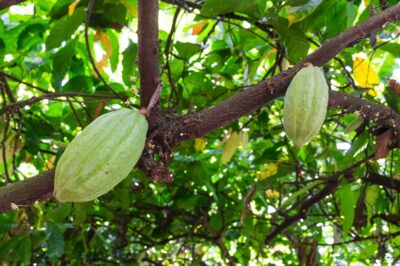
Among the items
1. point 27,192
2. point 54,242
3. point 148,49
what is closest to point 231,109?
point 148,49

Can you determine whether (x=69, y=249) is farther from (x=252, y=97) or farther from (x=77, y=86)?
(x=252, y=97)

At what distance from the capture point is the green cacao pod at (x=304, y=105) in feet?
3.25

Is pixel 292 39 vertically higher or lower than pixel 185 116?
higher

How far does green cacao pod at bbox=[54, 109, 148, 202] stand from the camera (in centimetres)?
86

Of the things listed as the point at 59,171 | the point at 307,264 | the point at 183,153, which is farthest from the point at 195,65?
the point at 59,171

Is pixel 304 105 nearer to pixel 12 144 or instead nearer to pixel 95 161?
pixel 95 161

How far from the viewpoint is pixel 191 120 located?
40.4 inches

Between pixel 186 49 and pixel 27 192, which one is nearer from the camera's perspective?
pixel 27 192

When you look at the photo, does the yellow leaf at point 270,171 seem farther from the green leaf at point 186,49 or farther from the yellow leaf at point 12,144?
the yellow leaf at point 12,144

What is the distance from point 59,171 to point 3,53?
1.34 m

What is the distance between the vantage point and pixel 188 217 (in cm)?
256

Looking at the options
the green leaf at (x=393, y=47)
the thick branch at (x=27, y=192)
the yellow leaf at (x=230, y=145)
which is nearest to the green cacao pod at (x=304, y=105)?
the thick branch at (x=27, y=192)

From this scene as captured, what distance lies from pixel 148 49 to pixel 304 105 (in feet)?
1.10

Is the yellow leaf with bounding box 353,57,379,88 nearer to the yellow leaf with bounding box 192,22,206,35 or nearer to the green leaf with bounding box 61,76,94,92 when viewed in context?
the yellow leaf with bounding box 192,22,206,35
